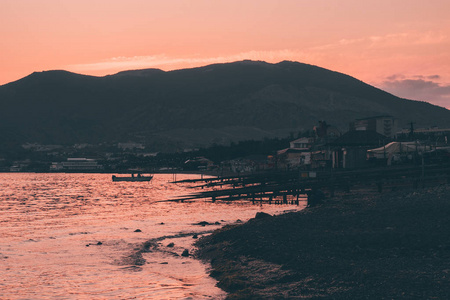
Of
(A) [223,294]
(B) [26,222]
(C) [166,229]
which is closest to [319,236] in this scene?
(A) [223,294]

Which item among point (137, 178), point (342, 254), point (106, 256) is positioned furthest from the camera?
point (137, 178)

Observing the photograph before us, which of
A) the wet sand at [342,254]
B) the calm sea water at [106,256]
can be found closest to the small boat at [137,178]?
the calm sea water at [106,256]

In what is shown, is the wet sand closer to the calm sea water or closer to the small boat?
the calm sea water

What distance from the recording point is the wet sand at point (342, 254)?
20.2 m

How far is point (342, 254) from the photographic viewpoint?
2484cm

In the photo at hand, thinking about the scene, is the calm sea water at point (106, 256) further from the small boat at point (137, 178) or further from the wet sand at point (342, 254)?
the small boat at point (137, 178)

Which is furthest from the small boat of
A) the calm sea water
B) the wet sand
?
the wet sand

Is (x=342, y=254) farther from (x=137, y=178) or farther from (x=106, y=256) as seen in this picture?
(x=137, y=178)

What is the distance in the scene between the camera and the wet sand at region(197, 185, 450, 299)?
20250 millimetres

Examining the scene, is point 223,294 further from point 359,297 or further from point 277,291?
point 359,297

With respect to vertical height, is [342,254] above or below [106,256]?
above

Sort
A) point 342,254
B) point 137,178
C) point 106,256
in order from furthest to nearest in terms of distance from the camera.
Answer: point 137,178 → point 106,256 → point 342,254

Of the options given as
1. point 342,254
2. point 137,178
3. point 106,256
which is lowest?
point 106,256

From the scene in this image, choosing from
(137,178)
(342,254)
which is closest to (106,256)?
(342,254)
